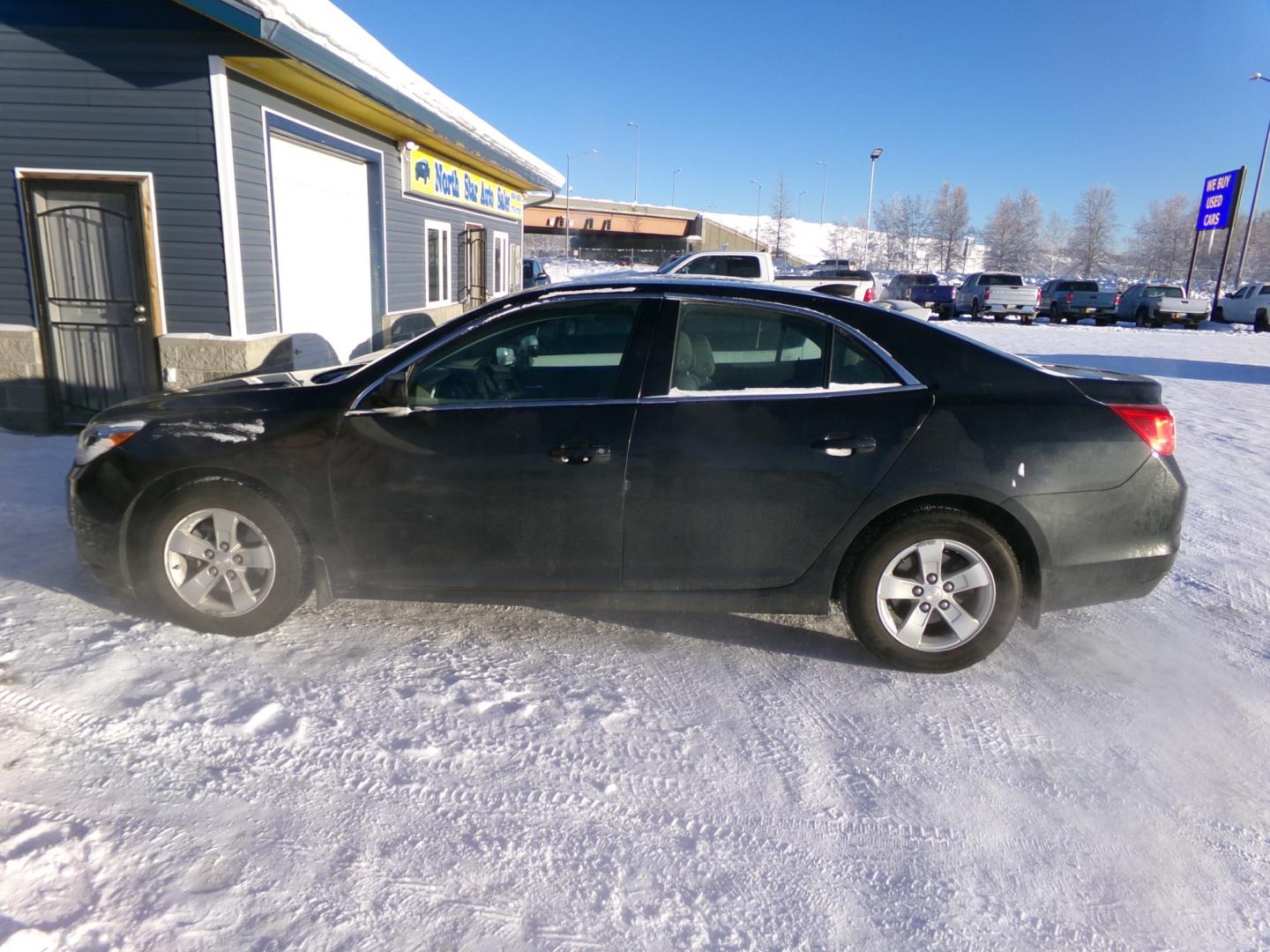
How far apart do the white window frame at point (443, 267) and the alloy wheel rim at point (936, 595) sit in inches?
463

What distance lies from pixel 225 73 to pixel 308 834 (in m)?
7.21

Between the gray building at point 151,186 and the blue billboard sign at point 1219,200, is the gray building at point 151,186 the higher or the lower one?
the lower one

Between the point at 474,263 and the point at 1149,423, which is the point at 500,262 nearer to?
the point at 474,263

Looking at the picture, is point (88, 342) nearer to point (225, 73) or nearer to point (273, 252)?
point (273, 252)

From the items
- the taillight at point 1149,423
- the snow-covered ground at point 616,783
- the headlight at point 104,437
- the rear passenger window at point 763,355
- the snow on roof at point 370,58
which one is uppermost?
the snow on roof at point 370,58

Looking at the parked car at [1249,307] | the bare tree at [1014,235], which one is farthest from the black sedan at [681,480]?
the bare tree at [1014,235]

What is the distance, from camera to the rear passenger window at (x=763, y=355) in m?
3.72

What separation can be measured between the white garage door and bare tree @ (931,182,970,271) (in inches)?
4055

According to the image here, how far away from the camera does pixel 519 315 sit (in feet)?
12.6

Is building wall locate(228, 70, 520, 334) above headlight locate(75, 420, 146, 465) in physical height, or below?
above

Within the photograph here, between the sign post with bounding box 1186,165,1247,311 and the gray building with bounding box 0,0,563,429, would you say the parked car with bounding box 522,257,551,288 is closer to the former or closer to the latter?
the gray building with bounding box 0,0,563,429

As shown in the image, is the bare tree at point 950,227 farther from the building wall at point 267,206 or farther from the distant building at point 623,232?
the building wall at point 267,206

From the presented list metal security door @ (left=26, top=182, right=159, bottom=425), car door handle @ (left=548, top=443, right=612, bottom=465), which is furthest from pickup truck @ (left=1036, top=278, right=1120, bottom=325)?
car door handle @ (left=548, top=443, right=612, bottom=465)

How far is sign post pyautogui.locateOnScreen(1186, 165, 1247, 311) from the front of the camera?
38531 mm
